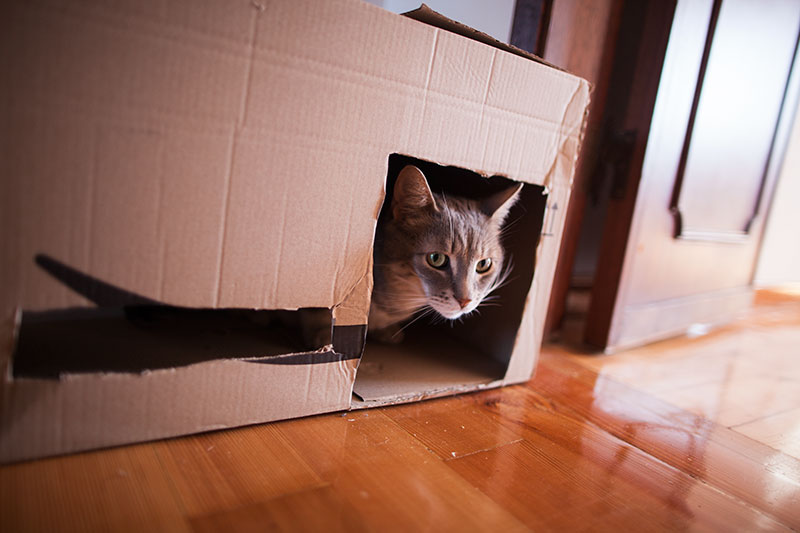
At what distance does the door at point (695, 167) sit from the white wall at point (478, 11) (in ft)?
1.46

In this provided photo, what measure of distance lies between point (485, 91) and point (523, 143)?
0.14 metres

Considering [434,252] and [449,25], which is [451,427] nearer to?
[434,252]

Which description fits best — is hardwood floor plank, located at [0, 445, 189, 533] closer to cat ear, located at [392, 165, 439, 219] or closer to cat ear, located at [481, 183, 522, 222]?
cat ear, located at [392, 165, 439, 219]

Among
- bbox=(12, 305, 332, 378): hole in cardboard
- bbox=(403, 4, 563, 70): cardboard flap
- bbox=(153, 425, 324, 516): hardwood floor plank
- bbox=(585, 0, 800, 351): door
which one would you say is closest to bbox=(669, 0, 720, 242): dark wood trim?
bbox=(585, 0, 800, 351): door

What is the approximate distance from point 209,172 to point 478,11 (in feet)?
3.17

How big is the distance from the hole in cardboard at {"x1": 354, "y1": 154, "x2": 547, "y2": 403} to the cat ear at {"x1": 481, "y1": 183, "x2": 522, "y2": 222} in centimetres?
5

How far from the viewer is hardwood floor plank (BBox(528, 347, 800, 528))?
794 millimetres

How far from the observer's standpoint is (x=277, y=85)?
0.65m

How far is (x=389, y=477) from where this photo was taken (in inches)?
26.8

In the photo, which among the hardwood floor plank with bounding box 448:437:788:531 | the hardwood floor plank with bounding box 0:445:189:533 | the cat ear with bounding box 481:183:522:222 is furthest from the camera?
the cat ear with bounding box 481:183:522:222

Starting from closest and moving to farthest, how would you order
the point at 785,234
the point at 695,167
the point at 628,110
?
the point at 628,110 < the point at 695,167 < the point at 785,234

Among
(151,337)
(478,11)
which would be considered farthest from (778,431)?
(151,337)

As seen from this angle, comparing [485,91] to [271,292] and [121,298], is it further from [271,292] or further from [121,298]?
[121,298]

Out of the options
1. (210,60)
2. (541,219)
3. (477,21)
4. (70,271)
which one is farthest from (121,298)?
(477,21)
